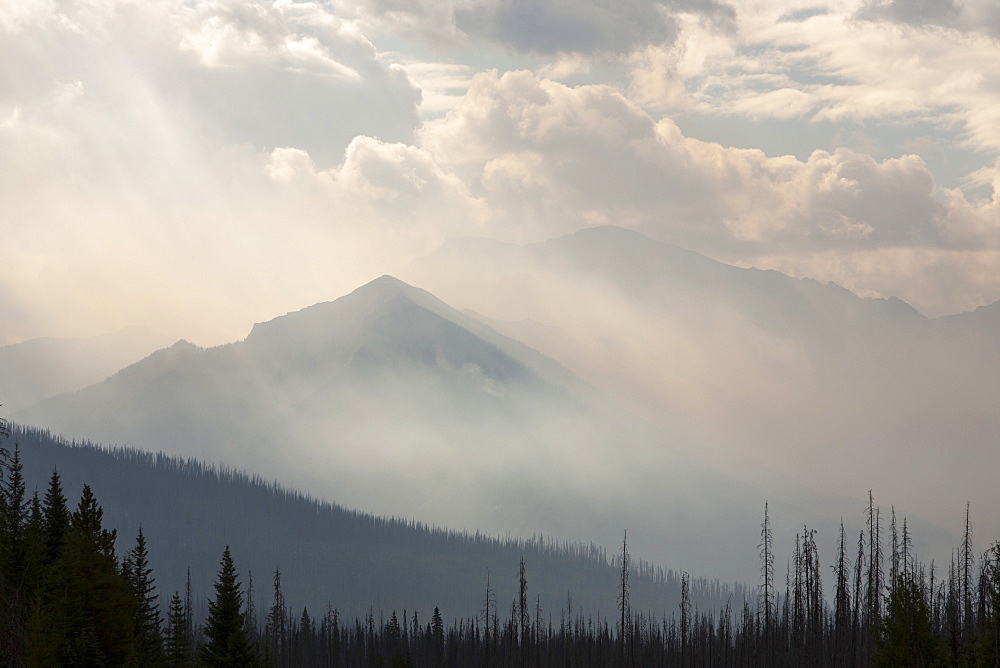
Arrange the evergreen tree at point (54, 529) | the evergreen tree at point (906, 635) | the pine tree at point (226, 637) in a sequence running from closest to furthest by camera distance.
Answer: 1. the evergreen tree at point (54, 529)
2. the pine tree at point (226, 637)
3. the evergreen tree at point (906, 635)

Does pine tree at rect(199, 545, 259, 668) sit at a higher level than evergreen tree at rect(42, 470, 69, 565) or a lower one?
lower

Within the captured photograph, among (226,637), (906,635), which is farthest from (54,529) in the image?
(906,635)

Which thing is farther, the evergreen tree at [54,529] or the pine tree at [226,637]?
the pine tree at [226,637]

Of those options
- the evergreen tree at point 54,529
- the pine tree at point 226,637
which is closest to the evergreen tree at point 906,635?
the pine tree at point 226,637

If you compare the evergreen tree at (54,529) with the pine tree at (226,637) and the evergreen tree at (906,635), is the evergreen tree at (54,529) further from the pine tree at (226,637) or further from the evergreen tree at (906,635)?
the evergreen tree at (906,635)

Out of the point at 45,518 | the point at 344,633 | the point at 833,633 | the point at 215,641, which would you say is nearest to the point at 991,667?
the point at 215,641

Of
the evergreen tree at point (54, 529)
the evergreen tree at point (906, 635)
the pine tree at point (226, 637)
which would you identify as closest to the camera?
the evergreen tree at point (54, 529)

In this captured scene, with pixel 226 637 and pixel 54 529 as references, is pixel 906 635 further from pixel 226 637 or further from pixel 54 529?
pixel 54 529

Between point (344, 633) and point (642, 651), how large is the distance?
50.0m

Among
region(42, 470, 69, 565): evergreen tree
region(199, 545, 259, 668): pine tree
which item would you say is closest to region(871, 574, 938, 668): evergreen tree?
region(199, 545, 259, 668): pine tree

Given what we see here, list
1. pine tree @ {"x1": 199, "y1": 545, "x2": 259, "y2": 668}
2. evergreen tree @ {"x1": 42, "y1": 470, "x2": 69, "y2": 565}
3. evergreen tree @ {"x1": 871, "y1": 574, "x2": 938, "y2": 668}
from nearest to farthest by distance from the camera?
1. evergreen tree @ {"x1": 42, "y1": 470, "x2": 69, "y2": 565}
2. pine tree @ {"x1": 199, "y1": 545, "x2": 259, "y2": 668}
3. evergreen tree @ {"x1": 871, "y1": 574, "x2": 938, "y2": 668}

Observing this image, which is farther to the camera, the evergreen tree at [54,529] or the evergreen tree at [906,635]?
the evergreen tree at [906,635]

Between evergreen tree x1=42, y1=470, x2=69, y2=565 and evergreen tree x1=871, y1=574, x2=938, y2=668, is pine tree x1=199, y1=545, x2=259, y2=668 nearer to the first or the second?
evergreen tree x1=42, y1=470, x2=69, y2=565

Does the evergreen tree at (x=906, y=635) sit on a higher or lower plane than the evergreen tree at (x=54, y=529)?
lower
